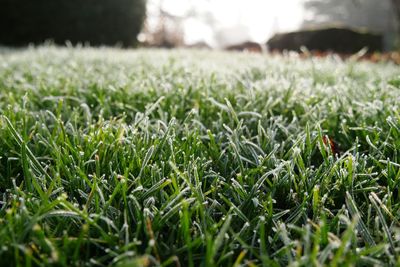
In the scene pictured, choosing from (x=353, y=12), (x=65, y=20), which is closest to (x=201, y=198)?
(x=65, y=20)

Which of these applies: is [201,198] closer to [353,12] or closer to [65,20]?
[65,20]

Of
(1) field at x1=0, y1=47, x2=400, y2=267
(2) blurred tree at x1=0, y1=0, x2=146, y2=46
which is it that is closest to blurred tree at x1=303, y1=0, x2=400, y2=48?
(2) blurred tree at x1=0, y1=0, x2=146, y2=46

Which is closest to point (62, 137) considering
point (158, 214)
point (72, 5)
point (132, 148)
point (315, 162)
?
point (132, 148)

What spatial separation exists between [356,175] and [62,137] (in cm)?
117

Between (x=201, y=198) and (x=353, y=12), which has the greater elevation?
(x=353, y=12)

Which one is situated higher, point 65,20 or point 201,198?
point 65,20

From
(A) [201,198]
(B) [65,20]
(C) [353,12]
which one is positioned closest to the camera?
(A) [201,198]

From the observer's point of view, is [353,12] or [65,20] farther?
[353,12]

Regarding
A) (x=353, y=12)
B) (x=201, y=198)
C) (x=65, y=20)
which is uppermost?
(x=353, y=12)

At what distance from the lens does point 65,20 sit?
1205 cm

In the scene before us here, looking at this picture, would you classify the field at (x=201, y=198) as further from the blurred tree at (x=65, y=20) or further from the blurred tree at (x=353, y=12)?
the blurred tree at (x=353, y=12)

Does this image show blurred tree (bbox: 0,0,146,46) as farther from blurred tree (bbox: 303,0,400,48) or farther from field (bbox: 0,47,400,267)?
blurred tree (bbox: 303,0,400,48)

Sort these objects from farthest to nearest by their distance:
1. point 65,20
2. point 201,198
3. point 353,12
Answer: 1. point 353,12
2. point 65,20
3. point 201,198

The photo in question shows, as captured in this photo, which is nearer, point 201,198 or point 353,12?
point 201,198
